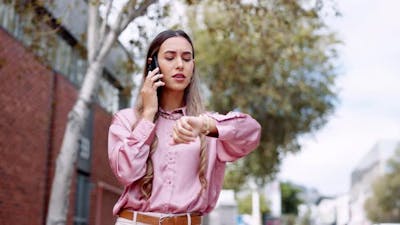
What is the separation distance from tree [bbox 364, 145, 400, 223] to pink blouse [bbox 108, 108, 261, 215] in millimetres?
52317

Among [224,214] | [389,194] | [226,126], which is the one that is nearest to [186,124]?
[226,126]

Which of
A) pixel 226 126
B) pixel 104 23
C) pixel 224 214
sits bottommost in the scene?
pixel 226 126

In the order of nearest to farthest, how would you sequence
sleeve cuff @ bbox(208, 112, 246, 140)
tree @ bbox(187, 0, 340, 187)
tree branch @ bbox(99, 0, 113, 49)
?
sleeve cuff @ bbox(208, 112, 246, 140) → tree branch @ bbox(99, 0, 113, 49) → tree @ bbox(187, 0, 340, 187)

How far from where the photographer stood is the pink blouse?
2473mm

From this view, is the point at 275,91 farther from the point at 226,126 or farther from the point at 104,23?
the point at 226,126

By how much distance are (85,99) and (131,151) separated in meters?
7.23

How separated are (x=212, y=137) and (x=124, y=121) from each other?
1.24 ft

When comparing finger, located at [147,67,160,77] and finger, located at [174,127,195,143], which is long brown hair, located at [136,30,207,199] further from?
finger, located at [174,127,195,143]

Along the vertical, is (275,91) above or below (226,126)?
above

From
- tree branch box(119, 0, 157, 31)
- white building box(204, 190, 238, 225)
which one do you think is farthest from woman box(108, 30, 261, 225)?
white building box(204, 190, 238, 225)

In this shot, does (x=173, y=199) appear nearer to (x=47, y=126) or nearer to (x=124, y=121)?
(x=124, y=121)

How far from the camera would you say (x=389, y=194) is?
5469 centimetres

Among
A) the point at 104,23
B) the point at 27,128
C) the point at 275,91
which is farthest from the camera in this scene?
the point at 275,91

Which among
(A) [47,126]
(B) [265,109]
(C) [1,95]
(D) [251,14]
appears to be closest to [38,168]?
(A) [47,126]
